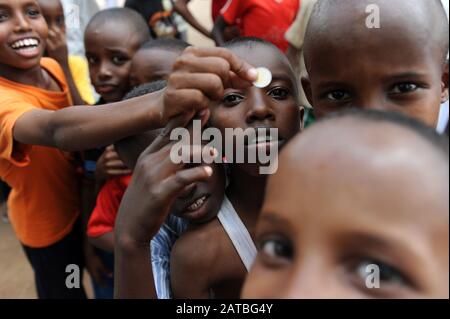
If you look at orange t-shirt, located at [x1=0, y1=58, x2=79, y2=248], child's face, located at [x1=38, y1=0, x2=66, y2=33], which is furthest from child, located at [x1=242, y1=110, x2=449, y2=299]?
child's face, located at [x1=38, y1=0, x2=66, y2=33]

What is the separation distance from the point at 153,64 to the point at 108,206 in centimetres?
51

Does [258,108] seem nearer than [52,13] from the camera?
Yes

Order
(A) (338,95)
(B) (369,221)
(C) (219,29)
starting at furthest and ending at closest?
1. (C) (219,29)
2. (A) (338,95)
3. (B) (369,221)

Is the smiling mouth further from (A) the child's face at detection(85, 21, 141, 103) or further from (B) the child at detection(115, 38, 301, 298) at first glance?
(B) the child at detection(115, 38, 301, 298)

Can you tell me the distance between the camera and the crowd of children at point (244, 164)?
53 cm

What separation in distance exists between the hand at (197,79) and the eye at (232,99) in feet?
0.59

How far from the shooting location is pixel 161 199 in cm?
82

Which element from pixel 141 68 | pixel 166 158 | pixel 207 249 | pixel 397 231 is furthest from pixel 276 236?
pixel 141 68

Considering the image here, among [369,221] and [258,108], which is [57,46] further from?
[369,221]

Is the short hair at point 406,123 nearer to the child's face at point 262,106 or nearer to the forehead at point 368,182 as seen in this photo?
the forehead at point 368,182

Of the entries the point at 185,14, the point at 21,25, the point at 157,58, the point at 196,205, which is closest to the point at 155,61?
the point at 157,58

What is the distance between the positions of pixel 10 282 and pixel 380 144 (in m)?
2.54

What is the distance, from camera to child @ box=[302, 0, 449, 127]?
87 cm

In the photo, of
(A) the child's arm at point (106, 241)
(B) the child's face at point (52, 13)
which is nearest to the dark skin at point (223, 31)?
(B) the child's face at point (52, 13)
